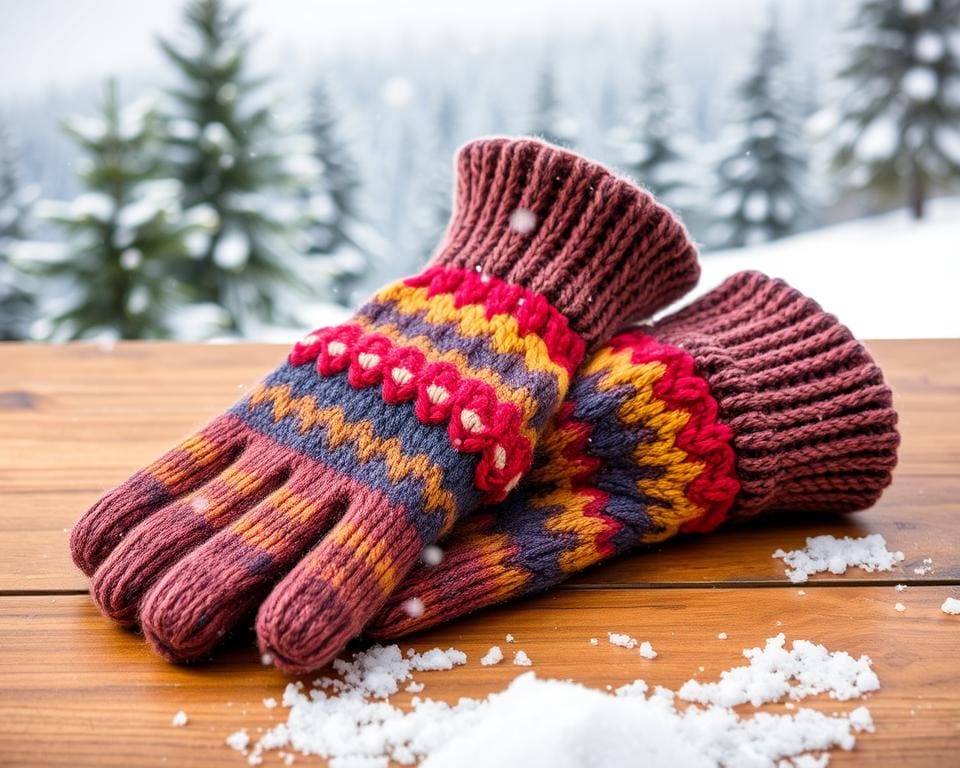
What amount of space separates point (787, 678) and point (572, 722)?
19 cm

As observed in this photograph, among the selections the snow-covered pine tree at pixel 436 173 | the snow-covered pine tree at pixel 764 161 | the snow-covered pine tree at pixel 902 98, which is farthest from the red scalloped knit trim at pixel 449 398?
the snow-covered pine tree at pixel 764 161

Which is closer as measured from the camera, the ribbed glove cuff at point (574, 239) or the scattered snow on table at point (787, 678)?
the scattered snow on table at point (787, 678)

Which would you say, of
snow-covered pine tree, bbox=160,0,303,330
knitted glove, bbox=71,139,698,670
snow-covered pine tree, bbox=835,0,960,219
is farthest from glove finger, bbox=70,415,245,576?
snow-covered pine tree, bbox=835,0,960,219

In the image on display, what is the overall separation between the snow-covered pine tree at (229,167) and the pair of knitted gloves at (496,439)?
2.33 meters

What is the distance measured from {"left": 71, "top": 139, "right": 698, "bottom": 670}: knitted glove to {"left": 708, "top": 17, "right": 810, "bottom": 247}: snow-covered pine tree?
3517 millimetres

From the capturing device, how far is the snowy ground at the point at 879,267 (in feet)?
10.2

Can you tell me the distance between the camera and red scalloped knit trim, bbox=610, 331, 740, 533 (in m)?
0.77

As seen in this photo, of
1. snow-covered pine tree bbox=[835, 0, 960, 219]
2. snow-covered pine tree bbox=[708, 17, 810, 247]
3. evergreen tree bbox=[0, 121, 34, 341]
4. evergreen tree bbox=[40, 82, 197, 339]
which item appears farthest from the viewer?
snow-covered pine tree bbox=[708, 17, 810, 247]

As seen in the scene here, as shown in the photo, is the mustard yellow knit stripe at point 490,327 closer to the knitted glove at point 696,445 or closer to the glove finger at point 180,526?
the knitted glove at point 696,445

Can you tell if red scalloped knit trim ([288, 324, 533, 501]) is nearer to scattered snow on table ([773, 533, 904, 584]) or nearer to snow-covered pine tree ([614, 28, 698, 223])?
scattered snow on table ([773, 533, 904, 584])

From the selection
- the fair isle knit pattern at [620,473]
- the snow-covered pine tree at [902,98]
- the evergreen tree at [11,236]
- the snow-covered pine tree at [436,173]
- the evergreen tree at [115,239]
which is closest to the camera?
the fair isle knit pattern at [620,473]

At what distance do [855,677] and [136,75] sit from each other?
3.83m

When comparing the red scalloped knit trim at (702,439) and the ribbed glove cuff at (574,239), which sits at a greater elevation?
the ribbed glove cuff at (574,239)

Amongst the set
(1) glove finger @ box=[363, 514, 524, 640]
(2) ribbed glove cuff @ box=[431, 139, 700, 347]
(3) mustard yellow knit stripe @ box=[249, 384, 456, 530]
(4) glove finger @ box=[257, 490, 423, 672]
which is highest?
(2) ribbed glove cuff @ box=[431, 139, 700, 347]
